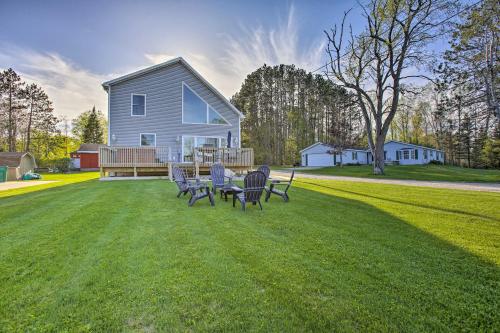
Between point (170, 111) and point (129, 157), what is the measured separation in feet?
13.9

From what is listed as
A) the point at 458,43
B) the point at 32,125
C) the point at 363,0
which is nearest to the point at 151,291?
the point at 363,0

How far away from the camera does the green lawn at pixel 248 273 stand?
188 cm

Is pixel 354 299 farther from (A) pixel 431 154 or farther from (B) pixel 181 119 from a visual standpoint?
(A) pixel 431 154

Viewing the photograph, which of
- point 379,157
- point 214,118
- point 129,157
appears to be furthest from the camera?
point 379,157

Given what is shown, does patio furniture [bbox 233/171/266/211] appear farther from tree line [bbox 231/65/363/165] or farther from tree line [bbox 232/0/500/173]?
tree line [bbox 231/65/363/165]

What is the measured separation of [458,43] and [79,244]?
2117 centimetres

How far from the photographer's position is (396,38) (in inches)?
614

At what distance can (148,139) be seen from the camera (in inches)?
560

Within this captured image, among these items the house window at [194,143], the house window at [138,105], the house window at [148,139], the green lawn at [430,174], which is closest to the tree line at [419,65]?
the green lawn at [430,174]

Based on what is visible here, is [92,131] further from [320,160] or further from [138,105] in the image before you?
[320,160]

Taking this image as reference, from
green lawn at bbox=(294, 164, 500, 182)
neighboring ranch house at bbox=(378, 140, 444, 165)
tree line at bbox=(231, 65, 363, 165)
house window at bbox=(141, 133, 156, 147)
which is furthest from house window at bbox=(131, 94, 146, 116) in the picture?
neighboring ranch house at bbox=(378, 140, 444, 165)

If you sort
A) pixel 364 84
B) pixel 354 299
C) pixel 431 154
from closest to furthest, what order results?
pixel 354 299, pixel 364 84, pixel 431 154

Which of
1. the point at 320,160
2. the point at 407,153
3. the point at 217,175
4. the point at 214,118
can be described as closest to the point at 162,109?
the point at 214,118

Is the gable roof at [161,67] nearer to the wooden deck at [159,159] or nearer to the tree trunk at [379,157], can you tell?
the wooden deck at [159,159]
